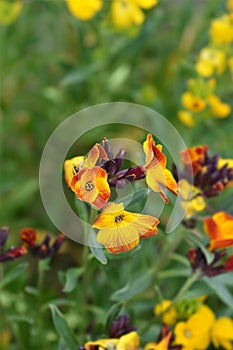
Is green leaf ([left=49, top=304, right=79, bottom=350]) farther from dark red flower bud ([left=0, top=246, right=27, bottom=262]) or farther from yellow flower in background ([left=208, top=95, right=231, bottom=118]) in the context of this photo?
yellow flower in background ([left=208, top=95, right=231, bottom=118])

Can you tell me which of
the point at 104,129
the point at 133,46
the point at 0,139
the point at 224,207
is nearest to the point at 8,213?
the point at 0,139

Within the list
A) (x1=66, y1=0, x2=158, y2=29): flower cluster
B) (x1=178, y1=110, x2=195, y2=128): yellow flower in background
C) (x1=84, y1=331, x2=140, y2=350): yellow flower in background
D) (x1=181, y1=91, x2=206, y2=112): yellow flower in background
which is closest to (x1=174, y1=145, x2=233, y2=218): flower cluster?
(x1=84, y1=331, x2=140, y2=350): yellow flower in background

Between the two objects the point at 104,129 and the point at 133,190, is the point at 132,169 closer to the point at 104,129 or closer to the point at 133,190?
the point at 133,190

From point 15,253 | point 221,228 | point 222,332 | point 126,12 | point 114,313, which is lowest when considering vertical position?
point 222,332

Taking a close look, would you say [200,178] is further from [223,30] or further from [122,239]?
[223,30]

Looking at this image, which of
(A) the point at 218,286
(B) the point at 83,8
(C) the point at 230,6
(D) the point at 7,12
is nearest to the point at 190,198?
(A) the point at 218,286

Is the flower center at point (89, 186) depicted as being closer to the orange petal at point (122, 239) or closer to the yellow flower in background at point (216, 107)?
the orange petal at point (122, 239)
